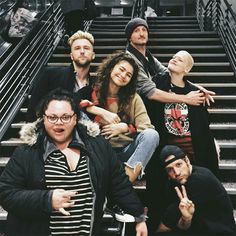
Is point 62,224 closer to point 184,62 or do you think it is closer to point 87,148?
point 87,148

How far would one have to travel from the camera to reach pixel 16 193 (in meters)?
1.75

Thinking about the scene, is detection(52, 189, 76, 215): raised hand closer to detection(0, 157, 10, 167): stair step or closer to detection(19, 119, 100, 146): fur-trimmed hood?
detection(19, 119, 100, 146): fur-trimmed hood

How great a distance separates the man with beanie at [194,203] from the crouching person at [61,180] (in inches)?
16.8

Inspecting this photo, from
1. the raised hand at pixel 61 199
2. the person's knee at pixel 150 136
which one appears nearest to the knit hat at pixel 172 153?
the person's knee at pixel 150 136

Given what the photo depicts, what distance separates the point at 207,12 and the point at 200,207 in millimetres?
7208

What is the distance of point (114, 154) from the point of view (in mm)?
2002

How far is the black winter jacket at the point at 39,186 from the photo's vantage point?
5.68 feet

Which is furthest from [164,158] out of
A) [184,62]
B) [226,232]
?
[184,62]

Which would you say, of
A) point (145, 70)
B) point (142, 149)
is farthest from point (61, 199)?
point (145, 70)

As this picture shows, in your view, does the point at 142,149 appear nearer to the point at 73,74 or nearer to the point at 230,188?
the point at 73,74

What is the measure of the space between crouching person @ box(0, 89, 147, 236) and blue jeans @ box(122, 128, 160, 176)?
15.9 inches

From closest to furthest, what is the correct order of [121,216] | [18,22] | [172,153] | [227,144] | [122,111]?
[121,216] < [172,153] < [122,111] < [227,144] < [18,22]

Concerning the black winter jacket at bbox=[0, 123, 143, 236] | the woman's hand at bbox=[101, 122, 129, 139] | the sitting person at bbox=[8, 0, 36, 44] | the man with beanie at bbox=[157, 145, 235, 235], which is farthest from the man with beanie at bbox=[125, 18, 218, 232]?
the sitting person at bbox=[8, 0, 36, 44]

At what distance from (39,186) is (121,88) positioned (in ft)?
3.58
